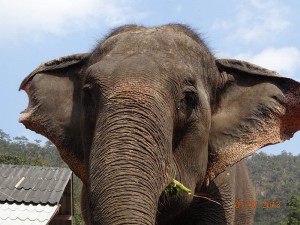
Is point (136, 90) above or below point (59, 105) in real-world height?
above

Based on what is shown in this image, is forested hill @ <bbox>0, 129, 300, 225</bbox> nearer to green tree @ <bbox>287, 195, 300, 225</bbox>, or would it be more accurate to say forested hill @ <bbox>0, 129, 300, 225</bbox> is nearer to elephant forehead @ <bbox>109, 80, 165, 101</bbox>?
green tree @ <bbox>287, 195, 300, 225</bbox>

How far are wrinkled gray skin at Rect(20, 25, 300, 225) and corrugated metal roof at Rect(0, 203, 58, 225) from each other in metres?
6.69

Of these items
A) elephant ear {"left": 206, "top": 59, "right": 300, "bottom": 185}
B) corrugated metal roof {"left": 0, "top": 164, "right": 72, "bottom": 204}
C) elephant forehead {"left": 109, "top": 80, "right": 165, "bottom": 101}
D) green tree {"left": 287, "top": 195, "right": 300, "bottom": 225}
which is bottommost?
green tree {"left": 287, "top": 195, "right": 300, "bottom": 225}

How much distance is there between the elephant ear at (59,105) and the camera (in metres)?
5.49

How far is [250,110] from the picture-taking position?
5.50 metres

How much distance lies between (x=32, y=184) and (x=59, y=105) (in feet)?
30.4

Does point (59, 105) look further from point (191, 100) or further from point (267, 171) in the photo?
point (267, 171)

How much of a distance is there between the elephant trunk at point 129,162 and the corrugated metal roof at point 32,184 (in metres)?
9.72

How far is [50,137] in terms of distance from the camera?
571 centimetres

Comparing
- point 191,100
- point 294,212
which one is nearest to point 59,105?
point 191,100

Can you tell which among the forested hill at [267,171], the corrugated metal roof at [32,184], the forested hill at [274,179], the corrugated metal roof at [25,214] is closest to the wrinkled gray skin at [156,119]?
the corrugated metal roof at [25,214]

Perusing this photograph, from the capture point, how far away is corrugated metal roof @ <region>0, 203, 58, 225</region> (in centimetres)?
1245

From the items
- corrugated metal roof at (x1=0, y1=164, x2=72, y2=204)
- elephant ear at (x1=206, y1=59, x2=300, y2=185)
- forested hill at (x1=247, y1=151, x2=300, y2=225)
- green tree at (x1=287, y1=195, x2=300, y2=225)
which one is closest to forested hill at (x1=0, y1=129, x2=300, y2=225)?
forested hill at (x1=247, y1=151, x2=300, y2=225)

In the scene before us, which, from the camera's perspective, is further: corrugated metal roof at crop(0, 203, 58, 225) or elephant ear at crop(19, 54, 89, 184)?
corrugated metal roof at crop(0, 203, 58, 225)
